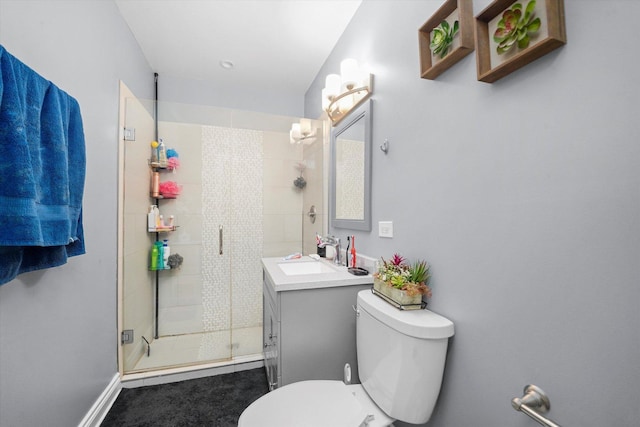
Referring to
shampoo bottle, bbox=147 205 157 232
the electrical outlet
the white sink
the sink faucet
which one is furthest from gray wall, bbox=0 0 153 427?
the electrical outlet

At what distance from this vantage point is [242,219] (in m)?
2.45

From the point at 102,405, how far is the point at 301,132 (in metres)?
2.36

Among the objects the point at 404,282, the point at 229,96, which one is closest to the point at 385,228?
the point at 404,282

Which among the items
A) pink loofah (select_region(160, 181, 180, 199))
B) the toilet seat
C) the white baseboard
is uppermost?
pink loofah (select_region(160, 181, 180, 199))

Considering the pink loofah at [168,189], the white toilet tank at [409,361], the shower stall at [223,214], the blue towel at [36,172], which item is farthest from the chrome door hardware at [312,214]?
the blue towel at [36,172]

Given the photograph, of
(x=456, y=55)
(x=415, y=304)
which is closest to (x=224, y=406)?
(x=415, y=304)

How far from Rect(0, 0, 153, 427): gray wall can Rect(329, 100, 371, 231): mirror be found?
1.48m

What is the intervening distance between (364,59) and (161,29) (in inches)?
60.3

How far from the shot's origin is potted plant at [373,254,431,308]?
1.05 m

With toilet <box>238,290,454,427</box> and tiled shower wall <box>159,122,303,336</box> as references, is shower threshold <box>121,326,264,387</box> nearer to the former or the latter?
tiled shower wall <box>159,122,303,336</box>

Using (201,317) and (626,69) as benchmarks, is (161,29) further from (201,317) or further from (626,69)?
(626,69)

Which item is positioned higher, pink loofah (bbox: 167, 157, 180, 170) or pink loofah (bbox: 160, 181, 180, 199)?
pink loofah (bbox: 167, 157, 180, 170)

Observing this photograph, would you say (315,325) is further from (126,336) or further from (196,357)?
(126,336)

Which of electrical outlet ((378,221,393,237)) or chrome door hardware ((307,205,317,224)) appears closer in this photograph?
electrical outlet ((378,221,393,237))
